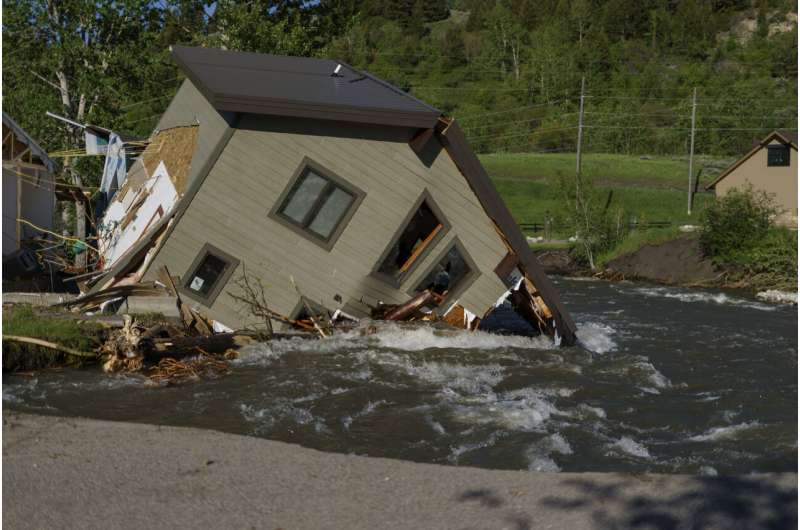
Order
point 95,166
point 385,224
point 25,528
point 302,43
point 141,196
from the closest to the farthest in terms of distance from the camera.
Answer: point 25,528 → point 385,224 → point 141,196 → point 95,166 → point 302,43

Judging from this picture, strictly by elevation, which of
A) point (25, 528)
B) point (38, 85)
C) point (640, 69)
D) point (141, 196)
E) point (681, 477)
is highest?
point (640, 69)

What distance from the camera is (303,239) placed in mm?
18500

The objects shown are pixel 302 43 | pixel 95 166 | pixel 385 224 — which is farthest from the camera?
pixel 302 43

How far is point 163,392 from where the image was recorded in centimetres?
1363

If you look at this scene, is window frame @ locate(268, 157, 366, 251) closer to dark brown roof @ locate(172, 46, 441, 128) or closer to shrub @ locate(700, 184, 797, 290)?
dark brown roof @ locate(172, 46, 441, 128)

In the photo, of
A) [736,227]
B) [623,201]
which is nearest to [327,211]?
[736,227]

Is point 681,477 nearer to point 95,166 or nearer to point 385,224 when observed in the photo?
point 385,224

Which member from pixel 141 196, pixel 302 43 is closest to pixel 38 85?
pixel 302 43

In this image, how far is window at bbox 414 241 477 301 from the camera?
19.2 m

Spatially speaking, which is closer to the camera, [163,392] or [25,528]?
[25,528]

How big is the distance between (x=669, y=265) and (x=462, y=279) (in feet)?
75.0

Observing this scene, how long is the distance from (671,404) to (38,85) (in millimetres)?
28705

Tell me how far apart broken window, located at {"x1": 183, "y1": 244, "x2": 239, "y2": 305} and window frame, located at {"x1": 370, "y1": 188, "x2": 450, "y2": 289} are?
105 inches

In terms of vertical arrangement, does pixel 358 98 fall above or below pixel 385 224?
above
